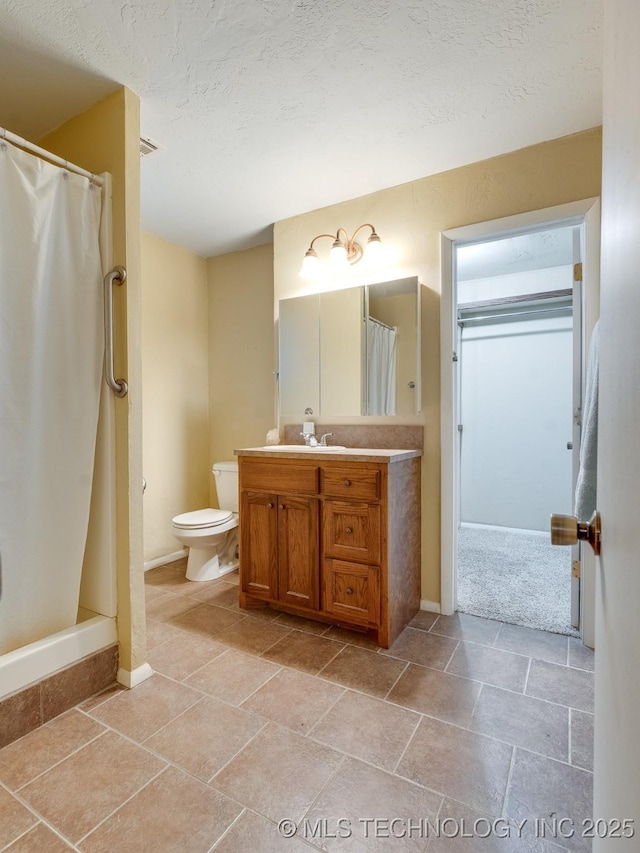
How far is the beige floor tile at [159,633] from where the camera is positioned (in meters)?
1.97

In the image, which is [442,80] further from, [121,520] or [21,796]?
[21,796]

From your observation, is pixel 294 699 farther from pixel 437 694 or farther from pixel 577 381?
pixel 577 381

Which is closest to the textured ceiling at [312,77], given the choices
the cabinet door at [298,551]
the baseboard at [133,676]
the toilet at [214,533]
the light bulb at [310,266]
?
the light bulb at [310,266]

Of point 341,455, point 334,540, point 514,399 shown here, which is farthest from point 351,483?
point 514,399

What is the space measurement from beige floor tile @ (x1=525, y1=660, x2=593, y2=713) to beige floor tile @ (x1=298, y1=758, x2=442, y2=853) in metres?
0.69

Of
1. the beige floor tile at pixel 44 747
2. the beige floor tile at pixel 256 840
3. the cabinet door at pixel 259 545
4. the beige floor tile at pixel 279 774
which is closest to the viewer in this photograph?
the beige floor tile at pixel 256 840

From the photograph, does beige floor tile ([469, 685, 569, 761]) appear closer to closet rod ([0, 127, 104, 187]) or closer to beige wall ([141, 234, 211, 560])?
beige wall ([141, 234, 211, 560])

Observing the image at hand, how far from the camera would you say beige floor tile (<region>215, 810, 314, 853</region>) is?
102 cm

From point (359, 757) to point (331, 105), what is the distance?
2.38 m

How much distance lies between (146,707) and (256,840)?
26.5 inches

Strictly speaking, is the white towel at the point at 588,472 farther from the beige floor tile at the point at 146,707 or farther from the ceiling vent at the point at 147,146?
the ceiling vent at the point at 147,146

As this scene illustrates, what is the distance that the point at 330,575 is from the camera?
202 cm

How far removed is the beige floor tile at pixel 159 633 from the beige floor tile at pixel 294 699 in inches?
24.6

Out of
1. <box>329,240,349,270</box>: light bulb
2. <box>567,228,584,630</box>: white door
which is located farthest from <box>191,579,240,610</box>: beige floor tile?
<box>329,240,349,270</box>: light bulb
